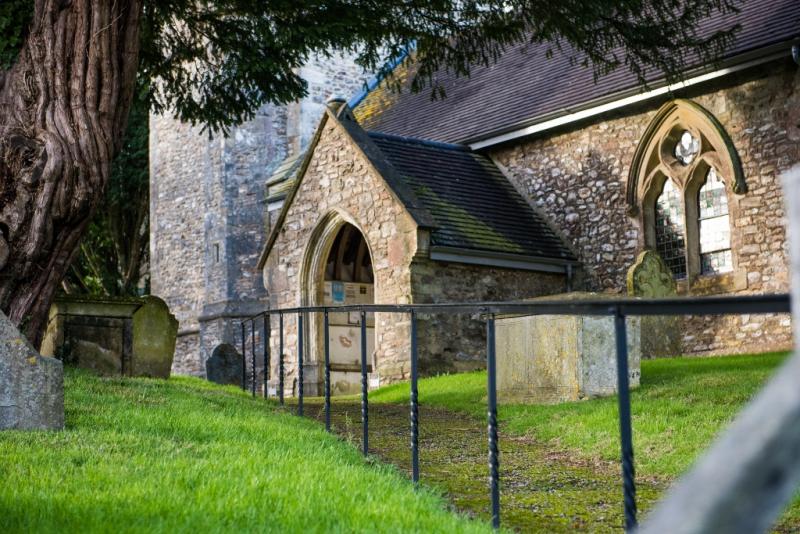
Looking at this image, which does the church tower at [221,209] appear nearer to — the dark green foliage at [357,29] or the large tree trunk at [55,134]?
the dark green foliage at [357,29]

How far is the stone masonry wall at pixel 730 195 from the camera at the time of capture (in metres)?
15.5

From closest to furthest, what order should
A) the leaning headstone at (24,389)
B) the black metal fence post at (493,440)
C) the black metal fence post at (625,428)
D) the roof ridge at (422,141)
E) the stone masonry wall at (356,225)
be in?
1. the black metal fence post at (625,428)
2. the black metal fence post at (493,440)
3. the leaning headstone at (24,389)
4. the stone masonry wall at (356,225)
5. the roof ridge at (422,141)

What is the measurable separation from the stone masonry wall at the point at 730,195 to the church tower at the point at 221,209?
25.9 feet

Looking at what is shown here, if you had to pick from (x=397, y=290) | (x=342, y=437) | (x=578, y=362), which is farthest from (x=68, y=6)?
(x=397, y=290)

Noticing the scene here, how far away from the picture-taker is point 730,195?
16.3 m

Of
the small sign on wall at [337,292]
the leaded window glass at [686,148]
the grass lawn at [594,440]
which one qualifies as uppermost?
the leaded window glass at [686,148]

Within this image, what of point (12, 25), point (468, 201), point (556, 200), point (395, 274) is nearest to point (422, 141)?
point (468, 201)

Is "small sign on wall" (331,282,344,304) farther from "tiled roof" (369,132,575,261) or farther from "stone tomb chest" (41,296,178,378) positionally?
"stone tomb chest" (41,296,178,378)

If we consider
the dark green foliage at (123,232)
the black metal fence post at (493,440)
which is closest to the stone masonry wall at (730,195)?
the black metal fence post at (493,440)

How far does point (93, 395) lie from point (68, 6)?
3633mm

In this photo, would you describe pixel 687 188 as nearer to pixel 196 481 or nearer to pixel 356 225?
pixel 356 225

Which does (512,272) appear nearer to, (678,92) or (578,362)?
(678,92)

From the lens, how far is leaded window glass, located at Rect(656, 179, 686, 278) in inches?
682

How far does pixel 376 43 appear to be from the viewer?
12602 millimetres
